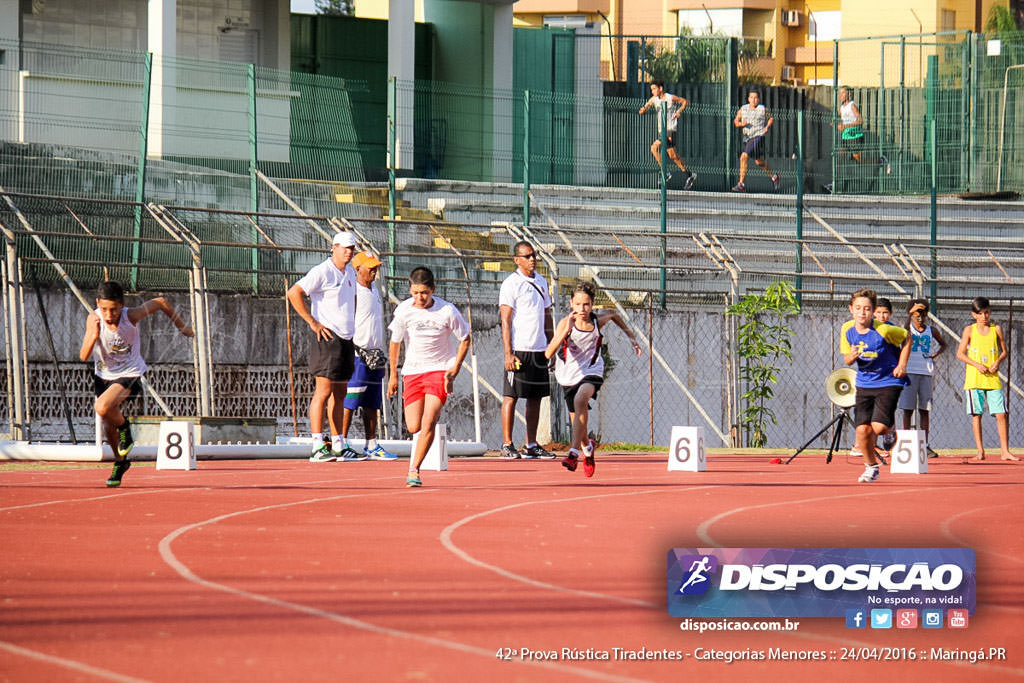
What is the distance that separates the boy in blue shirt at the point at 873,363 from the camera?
15016mm

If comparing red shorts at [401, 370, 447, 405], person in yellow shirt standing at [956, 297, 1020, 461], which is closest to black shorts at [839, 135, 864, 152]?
person in yellow shirt standing at [956, 297, 1020, 461]

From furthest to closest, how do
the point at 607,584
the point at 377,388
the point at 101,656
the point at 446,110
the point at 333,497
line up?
the point at 446,110 < the point at 377,388 < the point at 333,497 < the point at 607,584 < the point at 101,656

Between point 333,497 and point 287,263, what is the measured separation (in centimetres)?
1055

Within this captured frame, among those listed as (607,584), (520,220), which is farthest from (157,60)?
(607,584)

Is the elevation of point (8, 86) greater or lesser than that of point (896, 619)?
greater

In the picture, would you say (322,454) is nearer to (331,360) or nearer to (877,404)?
(331,360)

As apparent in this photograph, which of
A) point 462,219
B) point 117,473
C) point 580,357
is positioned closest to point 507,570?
point 117,473

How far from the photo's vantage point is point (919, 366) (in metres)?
20.4

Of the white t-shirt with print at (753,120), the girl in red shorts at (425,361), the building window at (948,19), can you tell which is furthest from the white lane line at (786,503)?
the building window at (948,19)

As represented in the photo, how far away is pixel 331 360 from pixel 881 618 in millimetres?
10246

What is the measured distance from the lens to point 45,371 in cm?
2022

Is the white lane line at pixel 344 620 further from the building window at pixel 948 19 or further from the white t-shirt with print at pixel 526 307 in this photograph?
the building window at pixel 948 19

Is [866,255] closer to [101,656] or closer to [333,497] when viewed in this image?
[333,497]

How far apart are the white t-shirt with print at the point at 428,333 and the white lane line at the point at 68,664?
7.19m
